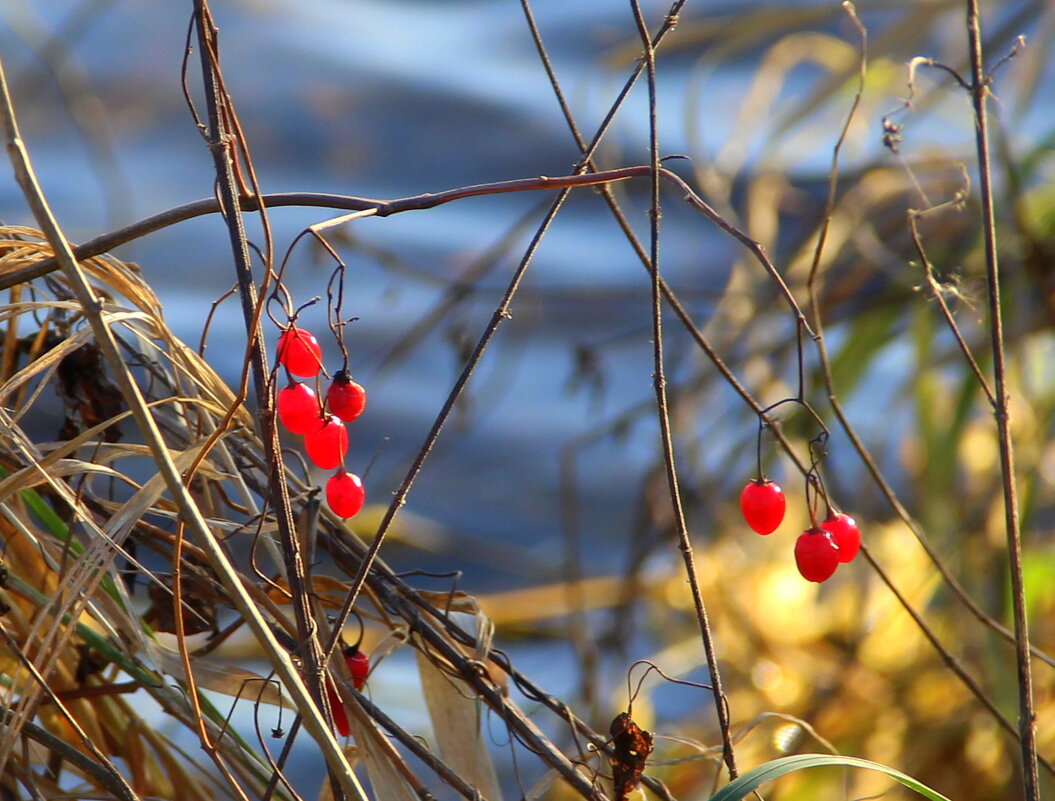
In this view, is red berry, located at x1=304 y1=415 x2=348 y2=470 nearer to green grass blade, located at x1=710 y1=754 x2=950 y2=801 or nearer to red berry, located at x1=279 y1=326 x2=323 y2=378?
red berry, located at x1=279 y1=326 x2=323 y2=378

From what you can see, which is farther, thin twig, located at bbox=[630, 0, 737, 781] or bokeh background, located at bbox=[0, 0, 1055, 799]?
bokeh background, located at bbox=[0, 0, 1055, 799]

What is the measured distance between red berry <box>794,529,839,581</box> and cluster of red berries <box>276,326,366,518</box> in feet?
0.55

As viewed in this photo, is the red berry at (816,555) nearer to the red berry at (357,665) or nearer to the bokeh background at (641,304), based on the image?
the red berry at (357,665)

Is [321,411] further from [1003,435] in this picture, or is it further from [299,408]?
[1003,435]

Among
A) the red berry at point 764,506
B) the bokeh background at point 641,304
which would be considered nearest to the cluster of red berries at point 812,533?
the red berry at point 764,506

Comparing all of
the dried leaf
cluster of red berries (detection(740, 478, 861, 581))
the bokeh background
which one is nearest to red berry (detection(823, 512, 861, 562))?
cluster of red berries (detection(740, 478, 861, 581))

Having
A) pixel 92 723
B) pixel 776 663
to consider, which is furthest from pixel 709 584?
pixel 92 723

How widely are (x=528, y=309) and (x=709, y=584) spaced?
16.4 inches

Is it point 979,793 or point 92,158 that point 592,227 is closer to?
point 92,158

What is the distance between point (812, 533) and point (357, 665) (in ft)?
0.60

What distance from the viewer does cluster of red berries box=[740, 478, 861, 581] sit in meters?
0.42

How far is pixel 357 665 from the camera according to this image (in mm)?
437

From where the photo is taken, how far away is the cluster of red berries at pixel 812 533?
0.42 meters

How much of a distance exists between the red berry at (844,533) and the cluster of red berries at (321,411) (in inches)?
7.2
